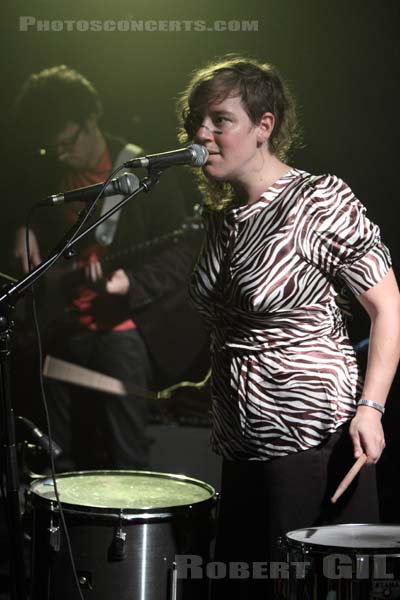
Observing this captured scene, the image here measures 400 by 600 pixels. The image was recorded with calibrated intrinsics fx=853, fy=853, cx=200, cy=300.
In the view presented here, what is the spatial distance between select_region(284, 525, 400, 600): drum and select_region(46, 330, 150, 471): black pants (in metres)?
1.90

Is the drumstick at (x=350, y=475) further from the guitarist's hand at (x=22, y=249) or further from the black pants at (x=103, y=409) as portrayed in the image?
the guitarist's hand at (x=22, y=249)

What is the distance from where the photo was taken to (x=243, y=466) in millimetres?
2133

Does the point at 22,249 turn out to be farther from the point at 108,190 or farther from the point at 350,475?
the point at 350,475

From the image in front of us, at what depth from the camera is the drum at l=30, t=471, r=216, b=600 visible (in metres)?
2.18

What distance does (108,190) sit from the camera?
79.8 inches

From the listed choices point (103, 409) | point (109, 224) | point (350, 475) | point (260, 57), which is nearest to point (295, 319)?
point (350, 475)

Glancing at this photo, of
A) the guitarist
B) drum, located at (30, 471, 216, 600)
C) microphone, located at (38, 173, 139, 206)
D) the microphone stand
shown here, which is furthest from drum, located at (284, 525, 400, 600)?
the guitarist

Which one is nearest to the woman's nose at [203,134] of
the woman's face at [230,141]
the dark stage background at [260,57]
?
the woman's face at [230,141]

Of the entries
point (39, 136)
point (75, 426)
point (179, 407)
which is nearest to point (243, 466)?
point (179, 407)

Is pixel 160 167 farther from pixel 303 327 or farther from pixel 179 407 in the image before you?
pixel 179 407

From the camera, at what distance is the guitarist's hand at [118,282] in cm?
362

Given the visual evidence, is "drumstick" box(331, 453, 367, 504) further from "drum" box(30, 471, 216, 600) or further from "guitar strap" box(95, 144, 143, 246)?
"guitar strap" box(95, 144, 143, 246)

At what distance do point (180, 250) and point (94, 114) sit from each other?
2.25 ft

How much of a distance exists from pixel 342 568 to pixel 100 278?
210cm
